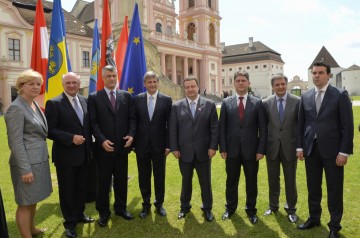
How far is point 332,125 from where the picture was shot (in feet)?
14.2

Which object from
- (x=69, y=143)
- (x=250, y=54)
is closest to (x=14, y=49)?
(x=69, y=143)

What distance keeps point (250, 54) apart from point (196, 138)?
87697 mm

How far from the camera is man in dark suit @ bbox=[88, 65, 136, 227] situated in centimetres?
491

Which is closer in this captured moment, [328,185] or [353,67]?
[328,185]

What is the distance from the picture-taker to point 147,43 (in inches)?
459

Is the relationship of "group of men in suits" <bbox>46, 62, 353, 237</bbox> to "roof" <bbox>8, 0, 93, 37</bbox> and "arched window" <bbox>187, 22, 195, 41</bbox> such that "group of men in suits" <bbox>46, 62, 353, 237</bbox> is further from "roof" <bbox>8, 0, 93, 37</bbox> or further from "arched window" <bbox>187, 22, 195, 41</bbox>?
"arched window" <bbox>187, 22, 195, 41</bbox>

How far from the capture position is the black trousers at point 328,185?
439 centimetres

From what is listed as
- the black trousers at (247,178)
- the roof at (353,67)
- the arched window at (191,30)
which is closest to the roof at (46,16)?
the arched window at (191,30)

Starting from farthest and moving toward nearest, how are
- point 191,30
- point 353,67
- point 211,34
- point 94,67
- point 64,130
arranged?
point 353,67 → point 191,30 → point 211,34 → point 94,67 → point 64,130

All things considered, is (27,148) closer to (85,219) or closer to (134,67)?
(85,219)

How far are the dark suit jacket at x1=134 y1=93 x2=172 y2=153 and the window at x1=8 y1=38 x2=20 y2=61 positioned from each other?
33567 mm

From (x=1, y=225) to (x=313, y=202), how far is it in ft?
13.5

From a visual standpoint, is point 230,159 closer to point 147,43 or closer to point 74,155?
point 74,155

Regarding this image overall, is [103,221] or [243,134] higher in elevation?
[243,134]
